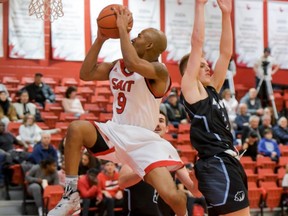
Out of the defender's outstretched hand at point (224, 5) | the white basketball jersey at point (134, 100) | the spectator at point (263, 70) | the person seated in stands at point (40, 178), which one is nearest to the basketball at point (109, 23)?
the white basketball jersey at point (134, 100)

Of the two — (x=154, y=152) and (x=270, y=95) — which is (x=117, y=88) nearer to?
(x=154, y=152)

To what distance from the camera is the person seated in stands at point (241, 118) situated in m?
15.1

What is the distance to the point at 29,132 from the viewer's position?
12648 millimetres

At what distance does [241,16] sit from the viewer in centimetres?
1895

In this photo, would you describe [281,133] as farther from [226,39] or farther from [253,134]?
[226,39]

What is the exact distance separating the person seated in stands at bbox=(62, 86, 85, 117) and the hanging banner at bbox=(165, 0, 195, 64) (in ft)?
13.0

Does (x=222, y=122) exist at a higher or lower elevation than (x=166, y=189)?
higher

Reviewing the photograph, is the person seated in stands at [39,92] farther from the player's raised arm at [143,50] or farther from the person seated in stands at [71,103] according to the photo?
the player's raised arm at [143,50]

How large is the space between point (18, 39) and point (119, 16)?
1160cm

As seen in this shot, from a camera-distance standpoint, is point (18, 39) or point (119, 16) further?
point (18, 39)

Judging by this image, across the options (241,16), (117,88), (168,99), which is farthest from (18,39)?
(117,88)

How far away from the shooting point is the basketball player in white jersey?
542 centimetres

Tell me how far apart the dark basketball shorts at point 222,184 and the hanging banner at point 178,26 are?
12.9 metres

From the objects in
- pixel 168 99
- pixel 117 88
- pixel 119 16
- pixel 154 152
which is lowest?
pixel 168 99
